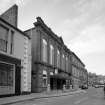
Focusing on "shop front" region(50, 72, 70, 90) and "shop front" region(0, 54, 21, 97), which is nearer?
"shop front" region(0, 54, 21, 97)

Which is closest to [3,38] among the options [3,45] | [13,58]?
[3,45]

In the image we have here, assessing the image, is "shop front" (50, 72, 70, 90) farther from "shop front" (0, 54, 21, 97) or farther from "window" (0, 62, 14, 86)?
"window" (0, 62, 14, 86)

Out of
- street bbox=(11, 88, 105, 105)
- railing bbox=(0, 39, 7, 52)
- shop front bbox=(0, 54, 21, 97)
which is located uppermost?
railing bbox=(0, 39, 7, 52)

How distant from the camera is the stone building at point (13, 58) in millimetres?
21625

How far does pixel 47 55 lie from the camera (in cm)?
3644

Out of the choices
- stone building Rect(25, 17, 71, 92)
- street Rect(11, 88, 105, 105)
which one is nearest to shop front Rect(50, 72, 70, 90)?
stone building Rect(25, 17, 71, 92)

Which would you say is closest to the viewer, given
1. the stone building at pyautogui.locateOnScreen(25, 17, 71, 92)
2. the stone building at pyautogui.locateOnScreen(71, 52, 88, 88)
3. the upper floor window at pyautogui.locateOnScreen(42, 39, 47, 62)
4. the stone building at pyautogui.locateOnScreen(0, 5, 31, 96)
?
the stone building at pyautogui.locateOnScreen(0, 5, 31, 96)

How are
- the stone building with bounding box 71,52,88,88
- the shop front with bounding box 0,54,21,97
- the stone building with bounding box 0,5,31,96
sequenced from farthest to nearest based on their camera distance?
the stone building with bounding box 71,52,88,88, the stone building with bounding box 0,5,31,96, the shop front with bounding box 0,54,21,97

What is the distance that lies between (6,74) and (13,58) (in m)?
2.09

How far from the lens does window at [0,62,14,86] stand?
70.2 ft

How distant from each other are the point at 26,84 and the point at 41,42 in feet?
31.0

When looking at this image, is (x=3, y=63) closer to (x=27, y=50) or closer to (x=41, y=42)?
(x=27, y=50)

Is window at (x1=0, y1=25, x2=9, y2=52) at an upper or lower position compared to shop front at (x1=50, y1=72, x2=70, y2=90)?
upper

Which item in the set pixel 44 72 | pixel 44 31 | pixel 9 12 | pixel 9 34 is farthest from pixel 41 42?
pixel 9 34
